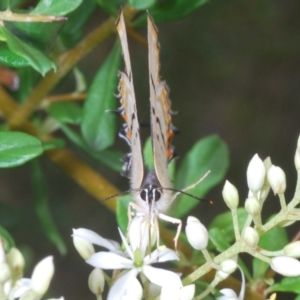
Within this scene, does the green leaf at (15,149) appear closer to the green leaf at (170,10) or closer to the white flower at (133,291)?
the white flower at (133,291)

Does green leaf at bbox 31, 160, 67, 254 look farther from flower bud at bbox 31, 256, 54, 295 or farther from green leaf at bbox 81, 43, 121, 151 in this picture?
flower bud at bbox 31, 256, 54, 295

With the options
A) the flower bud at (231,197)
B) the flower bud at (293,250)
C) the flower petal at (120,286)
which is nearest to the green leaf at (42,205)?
the flower petal at (120,286)

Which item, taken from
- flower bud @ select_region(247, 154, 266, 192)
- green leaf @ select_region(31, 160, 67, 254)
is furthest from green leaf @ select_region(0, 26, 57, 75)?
green leaf @ select_region(31, 160, 67, 254)

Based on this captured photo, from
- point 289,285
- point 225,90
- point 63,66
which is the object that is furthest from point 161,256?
point 225,90

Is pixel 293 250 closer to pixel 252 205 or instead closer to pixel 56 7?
pixel 252 205

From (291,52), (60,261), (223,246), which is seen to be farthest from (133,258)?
(291,52)
